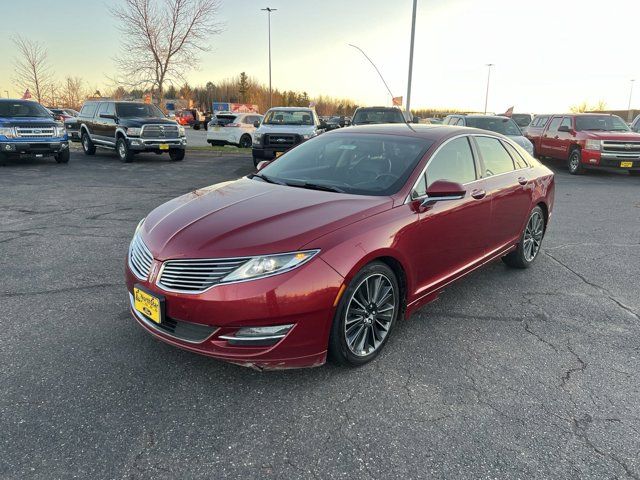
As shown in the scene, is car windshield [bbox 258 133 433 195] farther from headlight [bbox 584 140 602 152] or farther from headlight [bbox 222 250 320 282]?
headlight [bbox 584 140 602 152]

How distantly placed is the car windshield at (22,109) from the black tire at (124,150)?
6.95 ft

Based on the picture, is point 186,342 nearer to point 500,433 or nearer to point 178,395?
point 178,395

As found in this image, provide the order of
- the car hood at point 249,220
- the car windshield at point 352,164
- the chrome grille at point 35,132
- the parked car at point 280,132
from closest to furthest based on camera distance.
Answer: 1. the car hood at point 249,220
2. the car windshield at point 352,164
3. the chrome grille at point 35,132
4. the parked car at point 280,132

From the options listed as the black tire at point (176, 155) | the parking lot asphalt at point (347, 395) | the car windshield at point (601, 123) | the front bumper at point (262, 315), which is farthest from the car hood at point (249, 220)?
the car windshield at point (601, 123)

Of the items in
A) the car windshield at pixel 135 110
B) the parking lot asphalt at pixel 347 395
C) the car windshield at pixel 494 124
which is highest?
the car windshield at pixel 135 110

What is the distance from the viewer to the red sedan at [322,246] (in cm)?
271

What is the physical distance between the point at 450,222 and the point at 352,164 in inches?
38.2

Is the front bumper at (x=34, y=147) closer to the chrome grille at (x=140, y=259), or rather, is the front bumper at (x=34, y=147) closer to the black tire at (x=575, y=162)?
the chrome grille at (x=140, y=259)

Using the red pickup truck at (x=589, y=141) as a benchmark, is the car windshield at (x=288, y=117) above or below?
above

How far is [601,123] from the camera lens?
1475 centimetres

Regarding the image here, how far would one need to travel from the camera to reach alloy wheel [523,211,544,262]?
5.26m

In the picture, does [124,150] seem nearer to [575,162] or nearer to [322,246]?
[322,246]

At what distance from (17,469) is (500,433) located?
2.47 metres

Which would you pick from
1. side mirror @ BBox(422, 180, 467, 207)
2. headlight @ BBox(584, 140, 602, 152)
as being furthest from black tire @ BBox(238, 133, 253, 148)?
side mirror @ BBox(422, 180, 467, 207)
